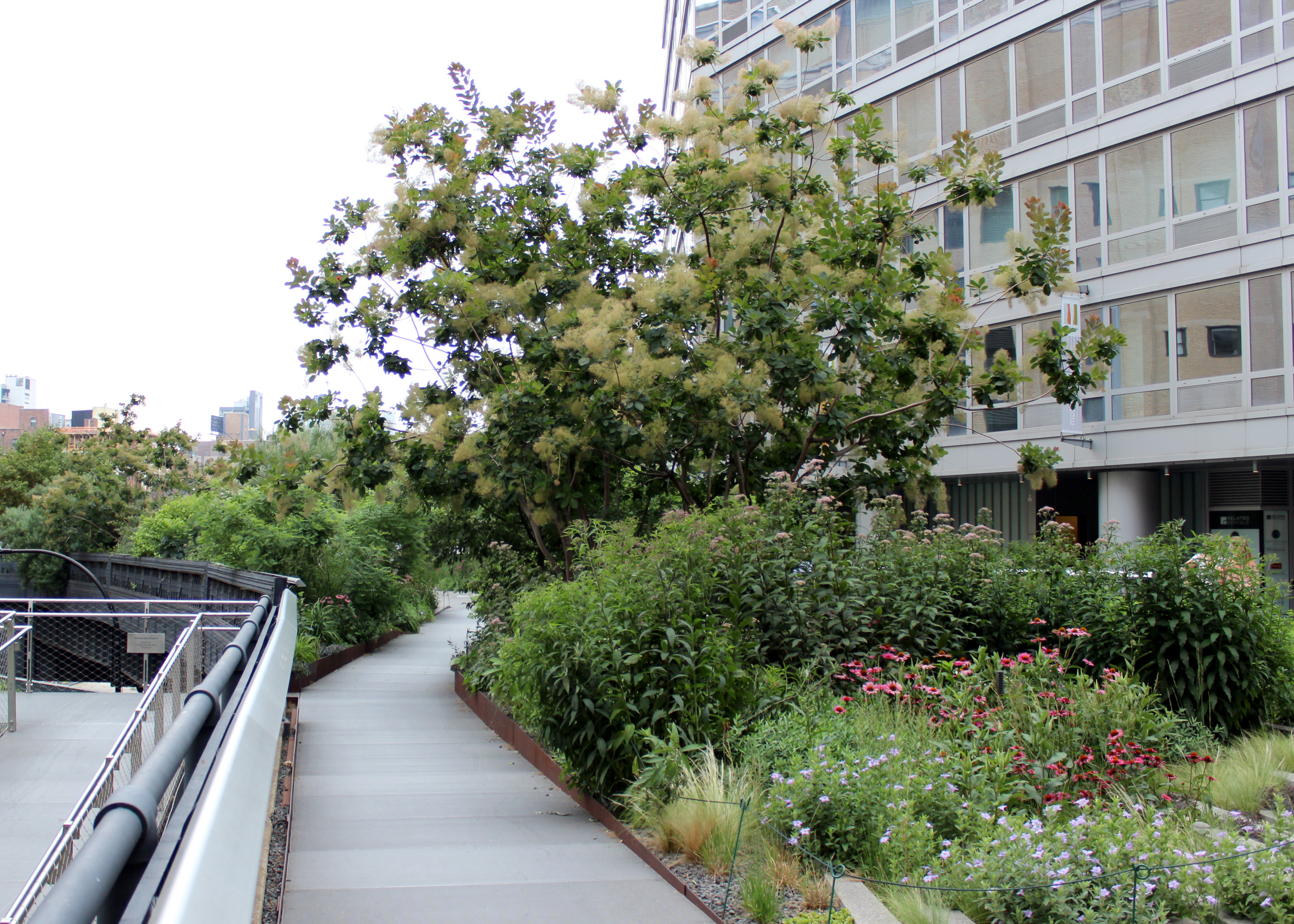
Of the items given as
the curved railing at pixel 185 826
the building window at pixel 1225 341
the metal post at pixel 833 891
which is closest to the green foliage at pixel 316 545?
the metal post at pixel 833 891

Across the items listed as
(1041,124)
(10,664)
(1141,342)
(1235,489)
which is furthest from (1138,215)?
(10,664)

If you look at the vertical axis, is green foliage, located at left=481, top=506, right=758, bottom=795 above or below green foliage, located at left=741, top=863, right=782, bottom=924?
above

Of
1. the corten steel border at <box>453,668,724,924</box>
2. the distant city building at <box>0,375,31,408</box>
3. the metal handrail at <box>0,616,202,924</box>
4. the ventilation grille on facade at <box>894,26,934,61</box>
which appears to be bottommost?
the corten steel border at <box>453,668,724,924</box>

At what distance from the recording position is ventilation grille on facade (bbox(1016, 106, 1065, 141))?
18531mm

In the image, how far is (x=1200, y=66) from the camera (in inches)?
650

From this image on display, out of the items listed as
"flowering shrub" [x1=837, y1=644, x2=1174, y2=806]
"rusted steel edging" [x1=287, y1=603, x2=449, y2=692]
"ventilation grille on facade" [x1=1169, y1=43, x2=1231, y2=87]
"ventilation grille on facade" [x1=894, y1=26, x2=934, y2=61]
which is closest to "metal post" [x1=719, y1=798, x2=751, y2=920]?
"flowering shrub" [x1=837, y1=644, x2=1174, y2=806]

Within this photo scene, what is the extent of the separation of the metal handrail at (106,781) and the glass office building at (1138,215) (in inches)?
433

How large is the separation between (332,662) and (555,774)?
9.22 m

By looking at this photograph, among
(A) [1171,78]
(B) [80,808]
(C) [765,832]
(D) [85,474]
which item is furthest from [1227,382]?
(D) [85,474]

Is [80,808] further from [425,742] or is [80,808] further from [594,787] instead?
[425,742]

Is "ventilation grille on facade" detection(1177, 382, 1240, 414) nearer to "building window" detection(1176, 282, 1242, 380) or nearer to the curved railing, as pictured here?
"building window" detection(1176, 282, 1242, 380)

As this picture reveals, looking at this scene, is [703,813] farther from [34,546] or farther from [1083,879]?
[34,546]

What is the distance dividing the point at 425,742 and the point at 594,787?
3.68m

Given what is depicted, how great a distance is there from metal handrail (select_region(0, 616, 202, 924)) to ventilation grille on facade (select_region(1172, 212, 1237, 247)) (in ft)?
52.8
